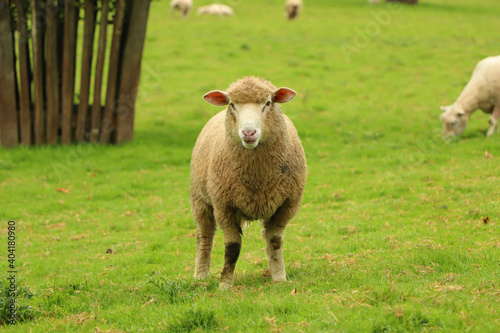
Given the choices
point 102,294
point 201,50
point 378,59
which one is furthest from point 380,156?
point 201,50

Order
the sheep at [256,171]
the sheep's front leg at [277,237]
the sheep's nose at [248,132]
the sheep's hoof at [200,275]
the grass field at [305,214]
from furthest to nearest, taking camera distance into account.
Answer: the sheep's hoof at [200,275]
the sheep's front leg at [277,237]
the sheep at [256,171]
the sheep's nose at [248,132]
the grass field at [305,214]

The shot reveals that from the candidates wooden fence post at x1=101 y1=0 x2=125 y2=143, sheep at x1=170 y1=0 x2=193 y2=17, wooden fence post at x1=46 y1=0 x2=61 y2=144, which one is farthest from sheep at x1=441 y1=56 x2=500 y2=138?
sheep at x1=170 y1=0 x2=193 y2=17

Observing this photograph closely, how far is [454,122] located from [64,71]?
30.4 ft

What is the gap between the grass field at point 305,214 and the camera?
16.0 feet

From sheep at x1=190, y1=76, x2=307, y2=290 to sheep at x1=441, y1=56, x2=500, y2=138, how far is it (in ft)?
27.3

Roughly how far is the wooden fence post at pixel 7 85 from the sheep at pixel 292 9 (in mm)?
19210

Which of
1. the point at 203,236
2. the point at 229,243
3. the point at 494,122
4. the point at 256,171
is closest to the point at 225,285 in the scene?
the point at 229,243

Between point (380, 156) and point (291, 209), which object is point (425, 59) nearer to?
point (380, 156)

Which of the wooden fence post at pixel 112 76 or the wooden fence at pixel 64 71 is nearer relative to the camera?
the wooden fence at pixel 64 71

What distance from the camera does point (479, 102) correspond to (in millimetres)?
13641

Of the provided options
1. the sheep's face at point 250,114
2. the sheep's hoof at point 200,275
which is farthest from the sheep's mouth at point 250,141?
the sheep's hoof at point 200,275

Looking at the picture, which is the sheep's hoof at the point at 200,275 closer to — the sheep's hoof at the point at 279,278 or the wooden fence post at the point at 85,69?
the sheep's hoof at the point at 279,278

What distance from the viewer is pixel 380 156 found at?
41.4 ft

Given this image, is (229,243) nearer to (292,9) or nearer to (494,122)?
(494,122)
